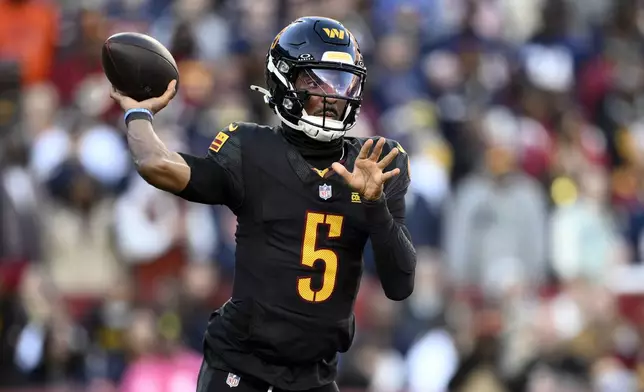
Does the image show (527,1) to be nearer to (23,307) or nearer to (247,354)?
(23,307)

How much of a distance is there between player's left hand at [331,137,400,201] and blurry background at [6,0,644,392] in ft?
15.1

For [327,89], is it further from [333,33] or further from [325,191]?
[325,191]

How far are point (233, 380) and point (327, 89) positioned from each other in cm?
108

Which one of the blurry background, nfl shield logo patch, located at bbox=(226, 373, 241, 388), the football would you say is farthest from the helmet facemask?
the blurry background

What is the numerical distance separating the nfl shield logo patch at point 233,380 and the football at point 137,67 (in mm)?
1022

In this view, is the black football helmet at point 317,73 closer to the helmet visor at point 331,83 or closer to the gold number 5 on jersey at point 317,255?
the helmet visor at point 331,83

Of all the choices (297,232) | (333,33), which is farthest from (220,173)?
(333,33)

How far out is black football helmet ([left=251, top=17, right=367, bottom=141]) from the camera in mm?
4930

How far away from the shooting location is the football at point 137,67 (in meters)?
4.89

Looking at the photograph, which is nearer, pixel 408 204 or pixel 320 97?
pixel 320 97

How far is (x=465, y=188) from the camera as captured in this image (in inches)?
427

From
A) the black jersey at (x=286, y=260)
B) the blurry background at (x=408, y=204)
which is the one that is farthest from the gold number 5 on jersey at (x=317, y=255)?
the blurry background at (x=408, y=204)

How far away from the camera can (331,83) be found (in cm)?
496

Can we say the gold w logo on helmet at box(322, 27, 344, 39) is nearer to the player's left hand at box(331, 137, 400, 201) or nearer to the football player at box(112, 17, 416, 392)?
the football player at box(112, 17, 416, 392)
